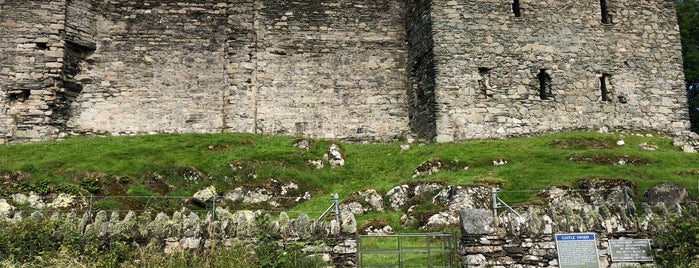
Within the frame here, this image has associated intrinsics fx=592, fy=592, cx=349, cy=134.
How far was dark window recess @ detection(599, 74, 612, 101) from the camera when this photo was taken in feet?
79.8

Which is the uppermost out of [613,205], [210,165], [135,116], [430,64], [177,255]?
[430,64]

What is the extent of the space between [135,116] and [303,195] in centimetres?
985

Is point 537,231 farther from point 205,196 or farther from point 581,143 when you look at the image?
point 581,143

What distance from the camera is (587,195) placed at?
53.5 ft

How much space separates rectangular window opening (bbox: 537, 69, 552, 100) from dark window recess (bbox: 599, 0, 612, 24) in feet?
12.6

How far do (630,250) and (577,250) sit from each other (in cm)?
103

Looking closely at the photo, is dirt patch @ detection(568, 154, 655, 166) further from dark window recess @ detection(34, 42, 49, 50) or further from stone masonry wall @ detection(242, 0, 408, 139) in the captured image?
dark window recess @ detection(34, 42, 49, 50)

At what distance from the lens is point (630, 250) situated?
35.7 ft

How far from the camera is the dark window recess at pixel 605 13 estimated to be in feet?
82.2

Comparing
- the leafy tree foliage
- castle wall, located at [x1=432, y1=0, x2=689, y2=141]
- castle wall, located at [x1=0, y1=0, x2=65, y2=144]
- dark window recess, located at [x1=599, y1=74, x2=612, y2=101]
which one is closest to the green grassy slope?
castle wall, located at [x1=432, y1=0, x2=689, y2=141]

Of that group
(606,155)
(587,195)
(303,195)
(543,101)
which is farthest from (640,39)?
(303,195)

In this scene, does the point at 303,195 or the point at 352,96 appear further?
the point at 352,96

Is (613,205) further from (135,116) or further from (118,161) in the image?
(135,116)

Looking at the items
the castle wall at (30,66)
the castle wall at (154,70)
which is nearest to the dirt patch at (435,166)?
the castle wall at (154,70)
